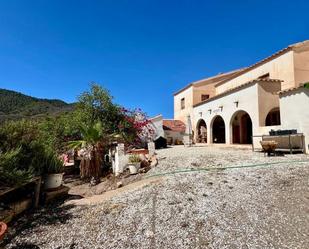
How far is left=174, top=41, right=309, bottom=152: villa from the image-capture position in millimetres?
12742

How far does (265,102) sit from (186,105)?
51.1 ft

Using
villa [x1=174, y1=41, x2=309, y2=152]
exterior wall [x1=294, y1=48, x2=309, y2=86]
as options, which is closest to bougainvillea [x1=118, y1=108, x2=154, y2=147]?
villa [x1=174, y1=41, x2=309, y2=152]

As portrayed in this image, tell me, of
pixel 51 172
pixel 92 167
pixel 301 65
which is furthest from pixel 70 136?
pixel 301 65

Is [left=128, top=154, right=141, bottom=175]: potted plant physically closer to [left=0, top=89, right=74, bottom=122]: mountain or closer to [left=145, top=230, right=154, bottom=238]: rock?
[left=145, top=230, right=154, bottom=238]: rock

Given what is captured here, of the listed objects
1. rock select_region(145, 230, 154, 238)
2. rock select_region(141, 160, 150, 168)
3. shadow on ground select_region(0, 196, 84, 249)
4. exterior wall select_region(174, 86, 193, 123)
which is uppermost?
exterior wall select_region(174, 86, 193, 123)

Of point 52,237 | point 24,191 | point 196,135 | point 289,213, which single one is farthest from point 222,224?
point 196,135

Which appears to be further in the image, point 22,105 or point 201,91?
point 22,105

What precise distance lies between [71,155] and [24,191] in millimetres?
7749

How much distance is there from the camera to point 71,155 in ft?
48.8

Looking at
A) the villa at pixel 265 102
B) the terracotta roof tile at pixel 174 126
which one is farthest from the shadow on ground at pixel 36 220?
the terracotta roof tile at pixel 174 126

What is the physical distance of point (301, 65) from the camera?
16.1 metres

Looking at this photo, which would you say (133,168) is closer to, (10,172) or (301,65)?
(10,172)

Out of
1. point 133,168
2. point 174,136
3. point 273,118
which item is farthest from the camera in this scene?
point 174,136

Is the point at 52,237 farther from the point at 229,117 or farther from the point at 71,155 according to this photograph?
the point at 229,117
